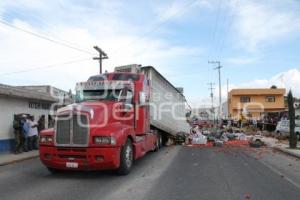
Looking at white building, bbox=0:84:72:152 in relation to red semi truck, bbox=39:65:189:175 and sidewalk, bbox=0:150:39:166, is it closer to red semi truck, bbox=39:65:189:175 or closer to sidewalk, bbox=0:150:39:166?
sidewalk, bbox=0:150:39:166

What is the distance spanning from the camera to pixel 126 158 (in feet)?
41.5

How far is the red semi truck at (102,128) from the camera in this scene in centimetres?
1182

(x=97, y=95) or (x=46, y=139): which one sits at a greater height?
(x=97, y=95)

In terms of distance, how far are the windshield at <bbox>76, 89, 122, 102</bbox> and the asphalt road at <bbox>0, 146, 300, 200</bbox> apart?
2461mm

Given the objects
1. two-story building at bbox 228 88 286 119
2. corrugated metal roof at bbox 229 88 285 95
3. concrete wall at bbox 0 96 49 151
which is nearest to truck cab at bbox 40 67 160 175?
concrete wall at bbox 0 96 49 151

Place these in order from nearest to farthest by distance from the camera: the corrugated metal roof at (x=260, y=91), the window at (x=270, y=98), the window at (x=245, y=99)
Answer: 1. the corrugated metal roof at (x=260, y=91)
2. the window at (x=245, y=99)
3. the window at (x=270, y=98)

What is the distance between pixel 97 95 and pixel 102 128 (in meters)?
2.56

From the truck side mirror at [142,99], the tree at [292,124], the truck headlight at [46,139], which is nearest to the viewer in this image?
the truck headlight at [46,139]

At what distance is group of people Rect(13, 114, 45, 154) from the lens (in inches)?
774

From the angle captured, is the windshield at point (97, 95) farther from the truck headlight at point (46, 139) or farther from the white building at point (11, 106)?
the white building at point (11, 106)

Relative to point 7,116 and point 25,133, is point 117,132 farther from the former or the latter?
point 7,116

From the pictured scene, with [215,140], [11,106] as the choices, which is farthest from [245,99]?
[11,106]

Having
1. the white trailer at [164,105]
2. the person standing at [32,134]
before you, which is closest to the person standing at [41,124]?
the person standing at [32,134]

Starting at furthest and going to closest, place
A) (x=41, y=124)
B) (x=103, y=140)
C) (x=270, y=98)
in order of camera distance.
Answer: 1. (x=270, y=98)
2. (x=41, y=124)
3. (x=103, y=140)
